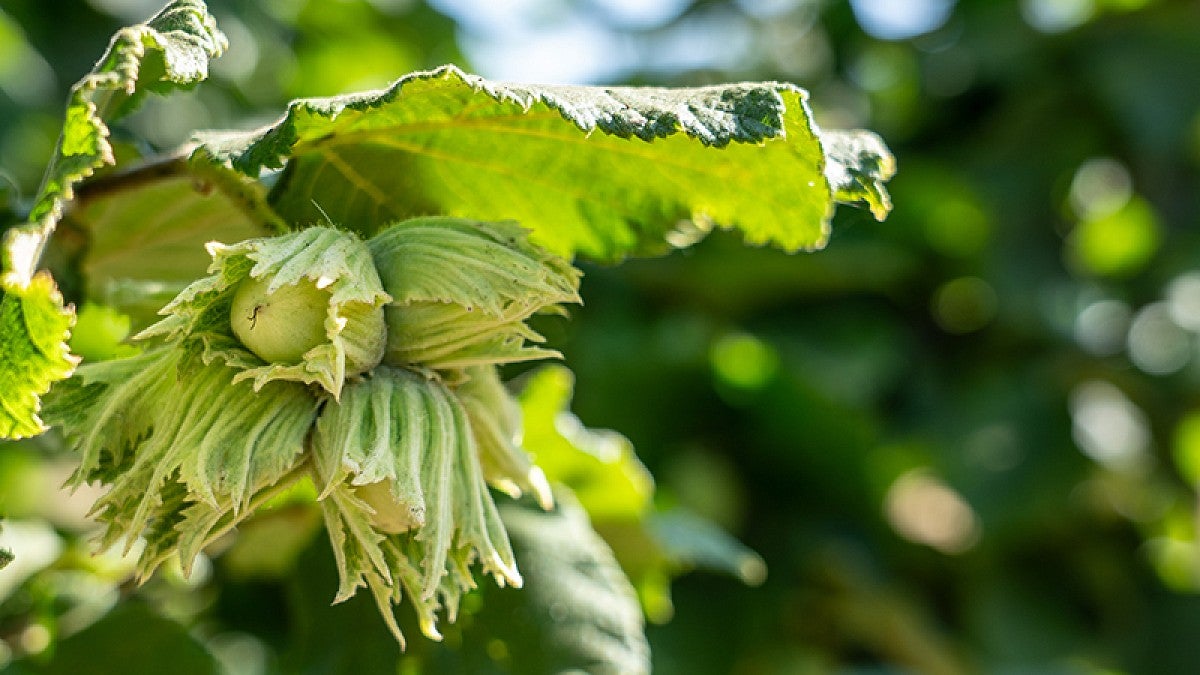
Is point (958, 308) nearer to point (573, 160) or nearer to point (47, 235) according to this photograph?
point (573, 160)

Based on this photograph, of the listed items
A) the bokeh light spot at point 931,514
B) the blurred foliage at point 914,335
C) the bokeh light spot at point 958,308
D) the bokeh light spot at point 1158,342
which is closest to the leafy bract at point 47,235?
the blurred foliage at point 914,335

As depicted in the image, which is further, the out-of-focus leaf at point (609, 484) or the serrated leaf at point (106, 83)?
the out-of-focus leaf at point (609, 484)

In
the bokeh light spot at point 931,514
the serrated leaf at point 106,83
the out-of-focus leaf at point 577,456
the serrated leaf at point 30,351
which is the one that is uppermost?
the serrated leaf at point 106,83

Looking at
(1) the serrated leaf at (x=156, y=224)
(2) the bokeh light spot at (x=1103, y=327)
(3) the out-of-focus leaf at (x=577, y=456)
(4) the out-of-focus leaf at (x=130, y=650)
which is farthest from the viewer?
(2) the bokeh light spot at (x=1103, y=327)

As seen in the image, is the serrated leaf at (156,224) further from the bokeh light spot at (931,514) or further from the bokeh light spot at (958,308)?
the bokeh light spot at (958,308)

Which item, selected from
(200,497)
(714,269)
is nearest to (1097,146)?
(714,269)

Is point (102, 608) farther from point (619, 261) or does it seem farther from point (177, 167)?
point (619, 261)

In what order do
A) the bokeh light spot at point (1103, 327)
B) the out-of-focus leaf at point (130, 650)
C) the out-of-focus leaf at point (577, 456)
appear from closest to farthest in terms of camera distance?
the out-of-focus leaf at point (130, 650)
the out-of-focus leaf at point (577, 456)
the bokeh light spot at point (1103, 327)
